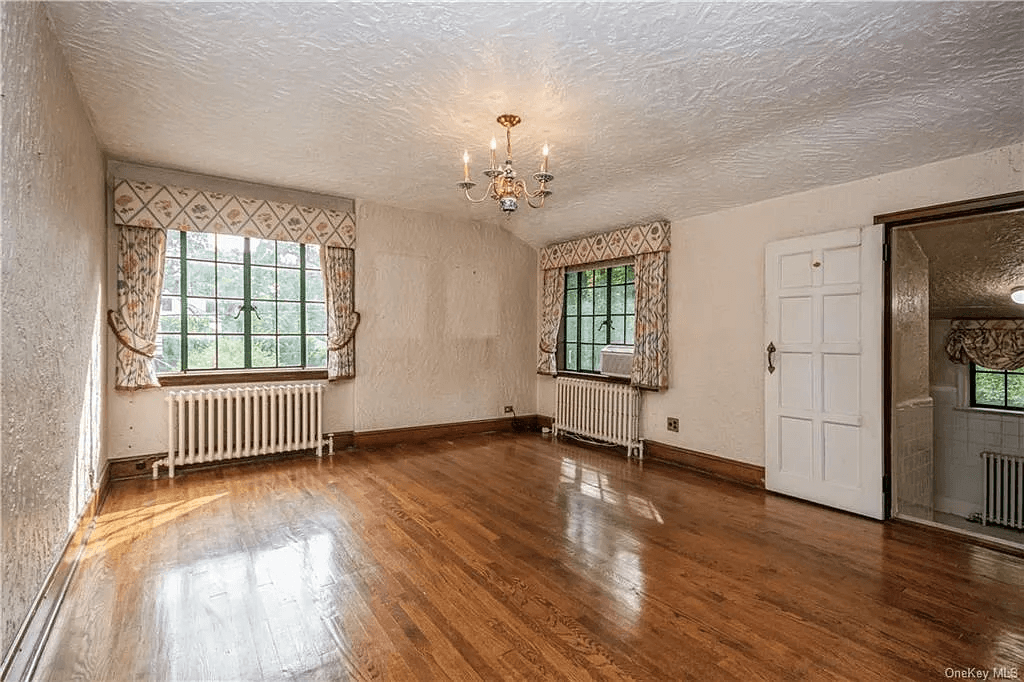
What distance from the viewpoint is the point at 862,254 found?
3496mm

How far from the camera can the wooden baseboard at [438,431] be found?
17.5 feet

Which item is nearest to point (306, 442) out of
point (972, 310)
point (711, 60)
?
point (711, 60)

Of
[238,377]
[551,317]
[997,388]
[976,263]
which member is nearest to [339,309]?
[238,377]

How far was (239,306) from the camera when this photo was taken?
15.3 feet

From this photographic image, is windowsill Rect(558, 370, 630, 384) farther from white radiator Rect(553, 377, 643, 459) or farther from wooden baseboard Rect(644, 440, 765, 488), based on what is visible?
wooden baseboard Rect(644, 440, 765, 488)

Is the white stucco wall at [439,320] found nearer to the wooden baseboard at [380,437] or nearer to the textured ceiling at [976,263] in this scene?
the wooden baseboard at [380,437]

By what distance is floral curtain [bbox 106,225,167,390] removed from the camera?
4.06m

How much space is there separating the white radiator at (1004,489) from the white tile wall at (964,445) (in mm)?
65

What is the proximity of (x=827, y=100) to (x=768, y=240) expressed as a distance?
154 cm

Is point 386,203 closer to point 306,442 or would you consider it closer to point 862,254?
point 306,442

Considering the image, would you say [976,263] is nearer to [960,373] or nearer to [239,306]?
[960,373]

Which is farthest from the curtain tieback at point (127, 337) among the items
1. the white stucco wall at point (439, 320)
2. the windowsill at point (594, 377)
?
the windowsill at point (594, 377)

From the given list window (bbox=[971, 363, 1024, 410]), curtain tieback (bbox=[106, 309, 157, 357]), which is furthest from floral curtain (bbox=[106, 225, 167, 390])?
window (bbox=[971, 363, 1024, 410])

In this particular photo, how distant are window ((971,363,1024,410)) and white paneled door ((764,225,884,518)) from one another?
2.94m
